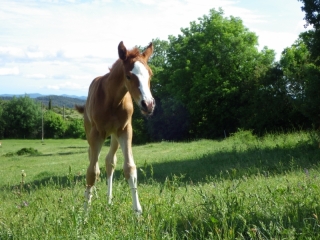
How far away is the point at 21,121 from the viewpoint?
3844 inches

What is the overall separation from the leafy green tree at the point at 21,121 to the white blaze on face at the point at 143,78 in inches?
3769

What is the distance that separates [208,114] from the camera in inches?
2216

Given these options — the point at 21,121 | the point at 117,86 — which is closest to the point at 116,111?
the point at 117,86

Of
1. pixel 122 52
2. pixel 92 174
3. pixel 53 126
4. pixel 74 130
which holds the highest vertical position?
pixel 122 52

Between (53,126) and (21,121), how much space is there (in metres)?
7.09

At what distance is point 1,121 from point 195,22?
54158mm

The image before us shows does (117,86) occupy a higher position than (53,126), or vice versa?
(117,86)

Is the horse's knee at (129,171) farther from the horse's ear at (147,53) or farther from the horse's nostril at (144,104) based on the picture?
the horse's ear at (147,53)

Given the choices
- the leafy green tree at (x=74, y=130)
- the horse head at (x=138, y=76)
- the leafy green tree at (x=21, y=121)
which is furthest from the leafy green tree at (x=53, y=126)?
the horse head at (x=138, y=76)

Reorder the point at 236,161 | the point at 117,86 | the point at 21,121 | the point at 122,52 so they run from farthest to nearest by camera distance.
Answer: the point at 21,121
the point at 236,161
the point at 117,86
the point at 122,52

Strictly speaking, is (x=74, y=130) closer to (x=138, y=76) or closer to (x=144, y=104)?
(x=138, y=76)

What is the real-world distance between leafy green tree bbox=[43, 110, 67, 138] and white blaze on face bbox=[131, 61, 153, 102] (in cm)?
9459

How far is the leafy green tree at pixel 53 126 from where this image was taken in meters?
98.0

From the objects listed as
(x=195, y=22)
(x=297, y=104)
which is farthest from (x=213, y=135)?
(x=297, y=104)
